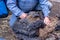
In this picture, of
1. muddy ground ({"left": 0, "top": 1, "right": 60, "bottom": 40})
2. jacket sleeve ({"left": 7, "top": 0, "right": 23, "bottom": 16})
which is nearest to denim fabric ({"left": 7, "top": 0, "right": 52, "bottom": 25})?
jacket sleeve ({"left": 7, "top": 0, "right": 23, "bottom": 16})

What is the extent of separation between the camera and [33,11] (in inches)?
117

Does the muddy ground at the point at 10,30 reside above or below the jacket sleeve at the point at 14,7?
below

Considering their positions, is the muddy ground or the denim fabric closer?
the denim fabric

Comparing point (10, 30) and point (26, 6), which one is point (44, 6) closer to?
point (26, 6)

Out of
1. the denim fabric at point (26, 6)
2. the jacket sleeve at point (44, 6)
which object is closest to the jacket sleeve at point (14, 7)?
the denim fabric at point (26, 6)

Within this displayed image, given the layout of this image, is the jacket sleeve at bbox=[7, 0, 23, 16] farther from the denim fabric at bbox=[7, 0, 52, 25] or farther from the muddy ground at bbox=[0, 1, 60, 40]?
the muddy ground at bbox=[0, 1, 60, 40]

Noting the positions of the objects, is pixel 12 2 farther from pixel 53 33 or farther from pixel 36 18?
pixel 53 33

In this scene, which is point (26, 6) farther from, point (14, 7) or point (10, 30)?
point (10, 30)

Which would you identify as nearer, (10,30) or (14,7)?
(14,7)

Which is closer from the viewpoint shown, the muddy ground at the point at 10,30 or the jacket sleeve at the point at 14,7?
the jacket sleeve at the point at 14,7

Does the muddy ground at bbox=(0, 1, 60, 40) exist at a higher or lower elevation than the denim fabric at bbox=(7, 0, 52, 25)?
lower

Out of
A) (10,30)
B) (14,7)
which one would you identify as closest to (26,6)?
(14,7)

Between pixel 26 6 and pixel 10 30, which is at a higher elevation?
pixel 26 6

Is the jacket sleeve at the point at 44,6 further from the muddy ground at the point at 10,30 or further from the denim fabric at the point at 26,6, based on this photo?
the muddy ground at the point at 10,30
